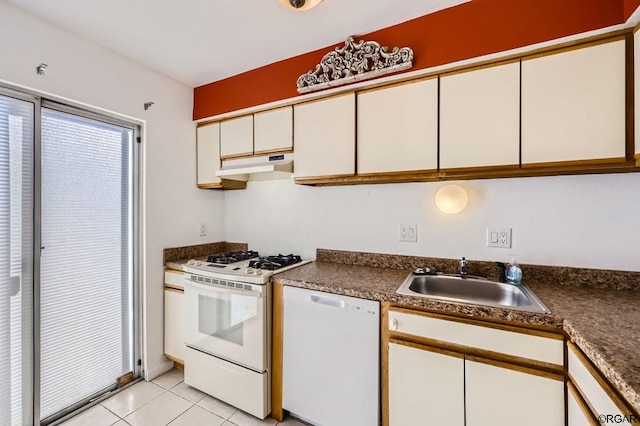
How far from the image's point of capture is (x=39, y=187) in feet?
5.42

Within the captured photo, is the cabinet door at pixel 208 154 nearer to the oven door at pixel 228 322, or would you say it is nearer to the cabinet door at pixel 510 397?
the oven door at pixel 228 322

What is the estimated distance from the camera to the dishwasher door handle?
60.5 inches

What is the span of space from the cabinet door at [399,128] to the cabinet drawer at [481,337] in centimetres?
84

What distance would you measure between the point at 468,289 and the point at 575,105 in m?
1.08

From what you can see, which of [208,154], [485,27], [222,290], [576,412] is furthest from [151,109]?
[576,412]

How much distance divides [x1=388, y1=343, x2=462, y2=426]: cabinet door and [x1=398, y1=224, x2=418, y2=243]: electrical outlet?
2.55ft

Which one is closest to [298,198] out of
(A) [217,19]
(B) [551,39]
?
(A) [217,19]

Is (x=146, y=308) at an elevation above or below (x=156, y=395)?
above

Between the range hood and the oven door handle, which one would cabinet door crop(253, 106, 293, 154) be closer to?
the range hood

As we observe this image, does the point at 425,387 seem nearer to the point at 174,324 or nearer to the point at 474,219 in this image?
the point at 474,219

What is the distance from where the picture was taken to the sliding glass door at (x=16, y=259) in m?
1.53

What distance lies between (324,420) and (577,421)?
3.83 ft

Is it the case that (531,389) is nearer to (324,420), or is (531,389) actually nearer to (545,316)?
(545,316)

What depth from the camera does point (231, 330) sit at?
1.87 m
